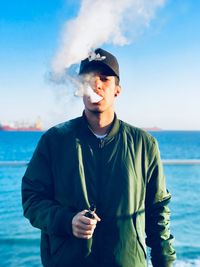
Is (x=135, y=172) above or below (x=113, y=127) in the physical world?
below

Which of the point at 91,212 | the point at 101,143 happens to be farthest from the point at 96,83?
the point at 91,212

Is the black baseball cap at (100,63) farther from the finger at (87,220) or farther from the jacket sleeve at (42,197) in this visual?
the finger at (87,220)

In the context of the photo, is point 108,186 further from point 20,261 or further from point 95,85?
point 20,261

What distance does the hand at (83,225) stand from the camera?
50.9 inches

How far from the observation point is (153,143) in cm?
163

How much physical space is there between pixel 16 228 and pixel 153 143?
3.73 metres

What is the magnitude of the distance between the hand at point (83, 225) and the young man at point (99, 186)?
28 millimetres

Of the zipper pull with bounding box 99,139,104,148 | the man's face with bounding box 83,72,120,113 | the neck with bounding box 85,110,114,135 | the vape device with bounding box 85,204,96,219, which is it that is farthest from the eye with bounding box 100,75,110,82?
the vape device with bounding box 85,204,96,219

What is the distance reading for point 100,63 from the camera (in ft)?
5.16

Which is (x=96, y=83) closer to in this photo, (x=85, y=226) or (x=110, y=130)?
(x=110, y=130)

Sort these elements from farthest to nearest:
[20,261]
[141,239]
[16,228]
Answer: [16,228] → [20,261] → [141,239]

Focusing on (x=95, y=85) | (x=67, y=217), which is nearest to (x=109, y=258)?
(x=67, y=217)

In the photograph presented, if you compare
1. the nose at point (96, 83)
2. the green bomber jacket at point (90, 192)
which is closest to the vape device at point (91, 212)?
the green bomber jacket at point (90, 192)

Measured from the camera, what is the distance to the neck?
5.35 ft
